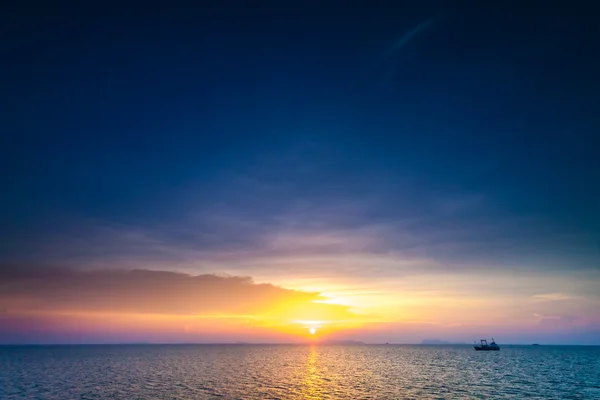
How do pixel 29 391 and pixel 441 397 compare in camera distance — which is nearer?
pixel 441 397

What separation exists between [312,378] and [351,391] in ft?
96.0

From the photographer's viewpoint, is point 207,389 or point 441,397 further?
point 207,389

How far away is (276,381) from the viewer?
3962 inches

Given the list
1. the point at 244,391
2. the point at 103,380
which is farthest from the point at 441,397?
the point at 103,380

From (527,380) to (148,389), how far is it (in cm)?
9790

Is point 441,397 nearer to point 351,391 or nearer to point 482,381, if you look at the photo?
point 351,391

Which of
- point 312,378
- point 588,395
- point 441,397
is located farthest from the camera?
point 312,378

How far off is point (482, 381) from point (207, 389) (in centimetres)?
6908

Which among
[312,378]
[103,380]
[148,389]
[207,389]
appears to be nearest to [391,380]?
[312,378]

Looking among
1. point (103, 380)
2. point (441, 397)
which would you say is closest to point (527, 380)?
point (441, 397)

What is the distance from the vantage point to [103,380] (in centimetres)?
10075

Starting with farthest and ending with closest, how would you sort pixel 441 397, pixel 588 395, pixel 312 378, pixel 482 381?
pixel 312 378
pixel 482 381
pixel 588 395
pixel 441 397

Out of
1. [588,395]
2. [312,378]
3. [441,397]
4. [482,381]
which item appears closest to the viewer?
[441,397]

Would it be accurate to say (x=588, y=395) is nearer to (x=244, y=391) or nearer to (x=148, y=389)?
(x=244, y=391)
